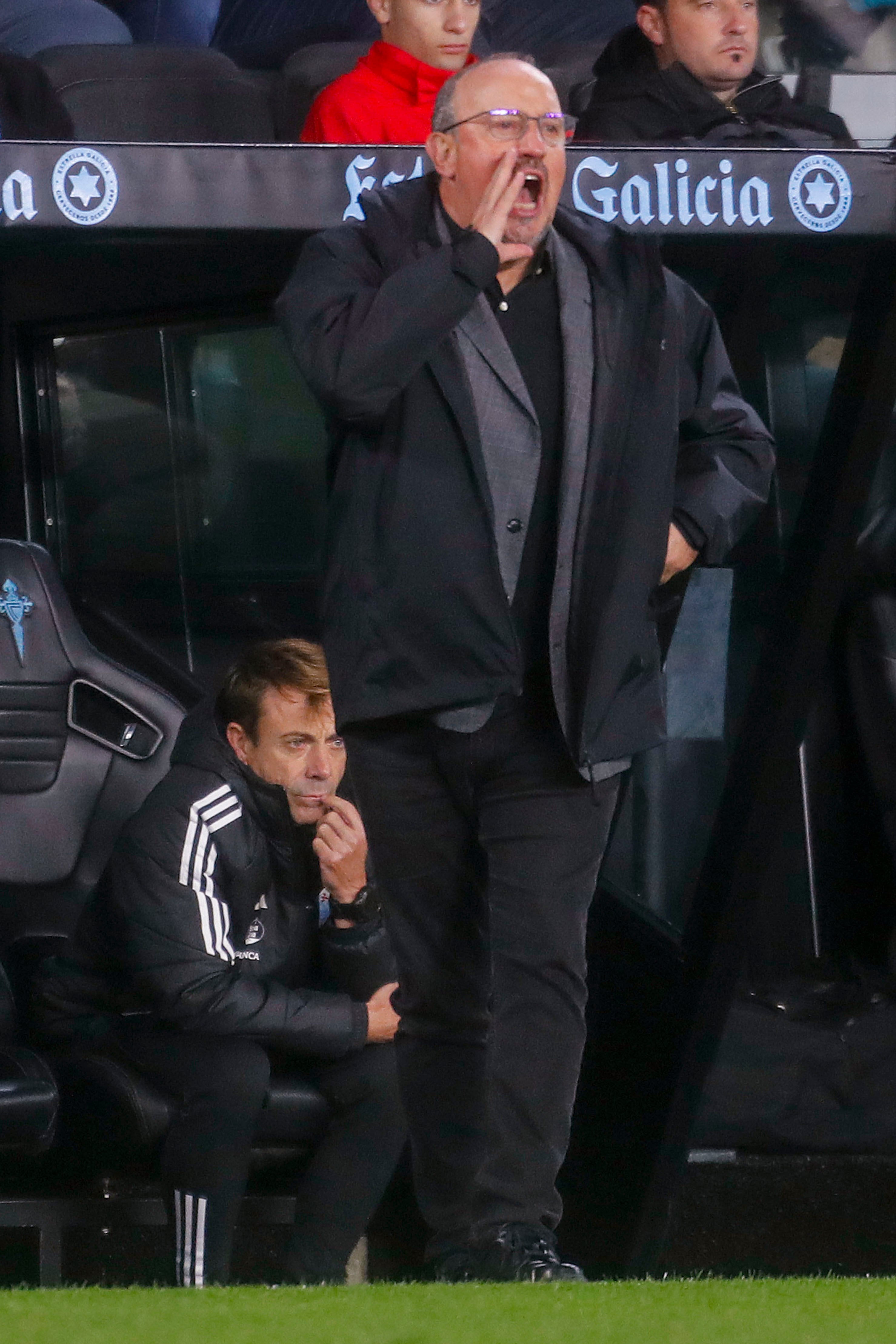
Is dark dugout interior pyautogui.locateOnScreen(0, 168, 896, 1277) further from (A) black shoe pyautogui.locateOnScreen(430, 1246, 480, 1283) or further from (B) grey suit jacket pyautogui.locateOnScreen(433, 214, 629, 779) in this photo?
(A) black shoe pyautogui.locateOnScreen(430, 1246, 480, 1283)

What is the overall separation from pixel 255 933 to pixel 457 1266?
4.30ft

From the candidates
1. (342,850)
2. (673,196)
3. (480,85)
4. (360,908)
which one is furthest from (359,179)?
(360,908)

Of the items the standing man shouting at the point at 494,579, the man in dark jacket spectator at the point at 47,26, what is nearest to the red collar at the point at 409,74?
the man in dark jacket spectator at the point at 47,26

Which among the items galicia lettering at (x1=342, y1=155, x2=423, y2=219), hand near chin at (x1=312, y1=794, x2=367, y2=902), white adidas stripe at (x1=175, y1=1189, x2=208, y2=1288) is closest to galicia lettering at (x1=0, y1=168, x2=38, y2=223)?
galicia lettering at (x1=342, y1=155, x2=423, y2=219)

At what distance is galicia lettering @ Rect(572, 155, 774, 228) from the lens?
10.7 ft

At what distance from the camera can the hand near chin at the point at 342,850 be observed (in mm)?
3697

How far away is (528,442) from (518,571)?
0.16 meters

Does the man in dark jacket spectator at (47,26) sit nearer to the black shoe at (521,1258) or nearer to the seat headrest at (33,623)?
the seat headrest at (33,623)

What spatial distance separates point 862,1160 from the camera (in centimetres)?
420

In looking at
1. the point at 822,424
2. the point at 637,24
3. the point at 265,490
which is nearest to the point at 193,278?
the point at 265,490

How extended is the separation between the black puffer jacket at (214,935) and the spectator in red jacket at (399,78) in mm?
1082

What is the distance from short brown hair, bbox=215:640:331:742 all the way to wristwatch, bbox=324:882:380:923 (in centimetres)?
32

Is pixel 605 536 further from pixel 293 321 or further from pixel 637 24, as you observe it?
pixel 637 24

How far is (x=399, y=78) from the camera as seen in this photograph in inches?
153
